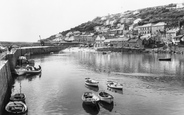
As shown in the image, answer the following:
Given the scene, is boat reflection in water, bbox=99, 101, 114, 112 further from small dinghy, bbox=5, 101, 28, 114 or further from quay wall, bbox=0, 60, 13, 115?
quay wall, bbox=0, 60, 13, 115

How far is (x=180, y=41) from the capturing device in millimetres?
109062

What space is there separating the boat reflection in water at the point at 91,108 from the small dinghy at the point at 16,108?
259 inches

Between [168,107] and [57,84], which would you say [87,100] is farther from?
[57,84]

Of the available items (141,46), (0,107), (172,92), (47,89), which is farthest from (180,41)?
(0,107)

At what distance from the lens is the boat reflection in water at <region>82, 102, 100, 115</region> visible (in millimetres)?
25203

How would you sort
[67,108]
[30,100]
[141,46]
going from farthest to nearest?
[141,46] < [30,100] < [67,108]

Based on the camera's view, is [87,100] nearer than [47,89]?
Yes

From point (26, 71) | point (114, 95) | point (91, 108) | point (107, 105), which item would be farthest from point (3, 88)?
point (26, 71)

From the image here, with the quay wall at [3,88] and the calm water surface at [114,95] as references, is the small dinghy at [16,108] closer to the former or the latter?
the quay wall at [3,88]

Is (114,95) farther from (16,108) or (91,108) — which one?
(16,108)

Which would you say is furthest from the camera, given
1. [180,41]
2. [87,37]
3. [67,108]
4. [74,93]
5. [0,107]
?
[87,37]

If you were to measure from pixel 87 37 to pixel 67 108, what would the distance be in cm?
17056

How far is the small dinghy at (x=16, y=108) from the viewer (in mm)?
24094

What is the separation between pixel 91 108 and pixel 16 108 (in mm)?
8126
